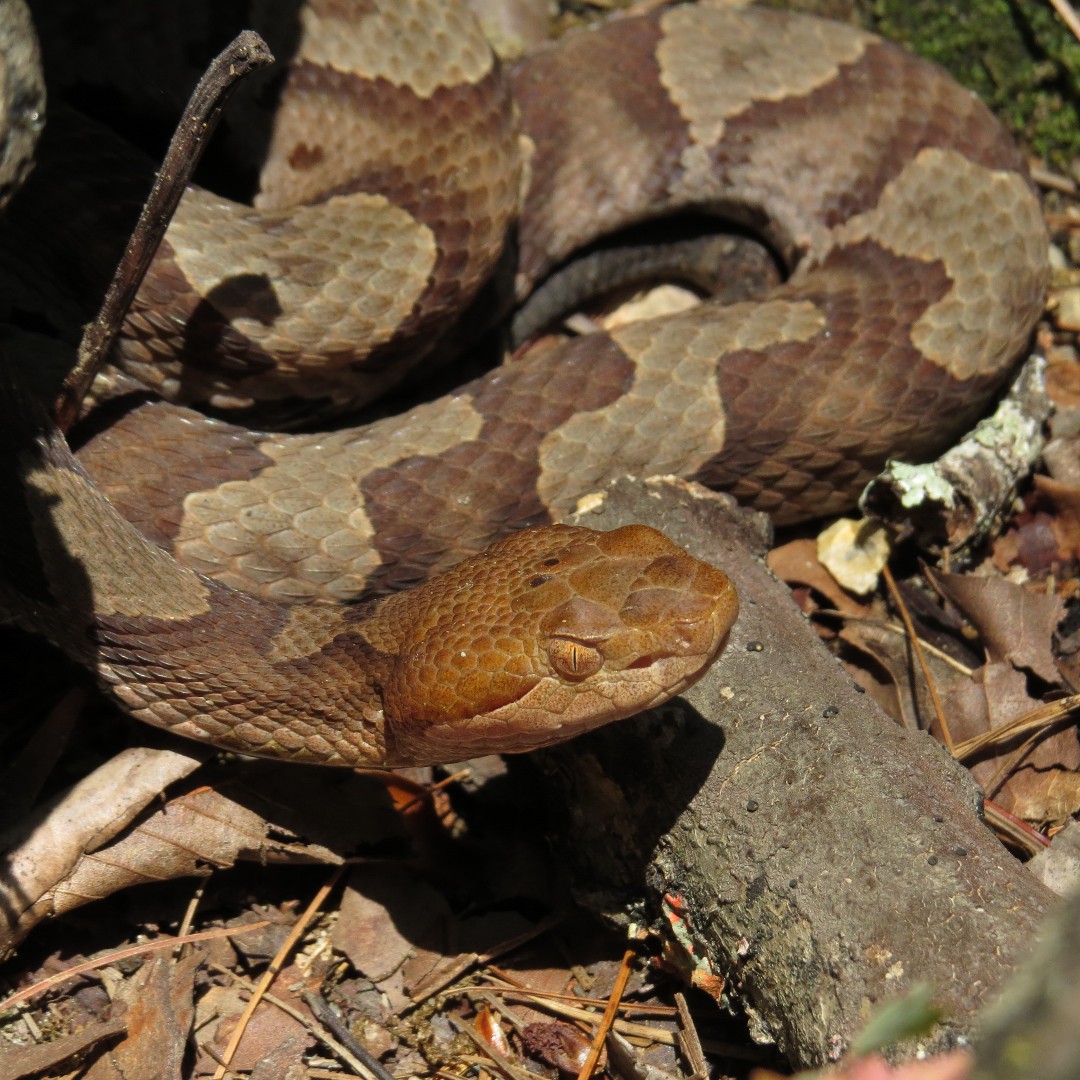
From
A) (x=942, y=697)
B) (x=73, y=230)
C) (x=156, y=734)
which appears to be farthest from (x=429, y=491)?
(x=942, y=697)

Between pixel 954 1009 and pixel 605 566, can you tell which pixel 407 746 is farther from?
pixel 954 1009

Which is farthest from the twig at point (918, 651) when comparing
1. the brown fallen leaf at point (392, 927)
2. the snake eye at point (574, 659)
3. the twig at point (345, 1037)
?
the twig at point (345, 1037)

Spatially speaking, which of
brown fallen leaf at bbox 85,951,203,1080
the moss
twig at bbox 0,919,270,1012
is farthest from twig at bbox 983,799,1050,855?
the moss

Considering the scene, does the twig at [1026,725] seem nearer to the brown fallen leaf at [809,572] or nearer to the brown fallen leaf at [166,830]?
the brown fallen leaf at [809,572]

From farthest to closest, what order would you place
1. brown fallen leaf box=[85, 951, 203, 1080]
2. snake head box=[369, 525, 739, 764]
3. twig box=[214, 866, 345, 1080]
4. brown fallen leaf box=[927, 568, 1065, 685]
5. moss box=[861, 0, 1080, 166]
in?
moss box=[861, 0, 1080, 166] < brown fallen leaf box=[927, 568, 1065, 685] < twig box=[214, 866, 345, 1080] < brown fallen leaf box=[85, 951, 203, 1080] < snake head box=[369, 525, 739, 764]

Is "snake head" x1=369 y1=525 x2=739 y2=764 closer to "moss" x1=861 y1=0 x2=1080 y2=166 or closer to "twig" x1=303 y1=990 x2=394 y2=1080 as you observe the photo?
"twig" x1=303 y1=990 x2=394 y2=1080

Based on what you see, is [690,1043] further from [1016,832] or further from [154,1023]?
[154,1023]
